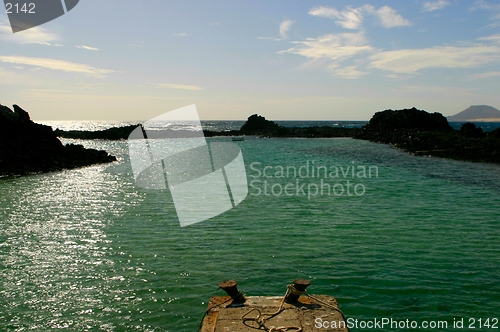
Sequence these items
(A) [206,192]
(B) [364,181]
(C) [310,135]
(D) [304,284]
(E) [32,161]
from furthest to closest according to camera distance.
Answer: (C) [310,135] → (E) [32,161] → (B) [364,181] → (A) [206,192] → (D) [304,284]

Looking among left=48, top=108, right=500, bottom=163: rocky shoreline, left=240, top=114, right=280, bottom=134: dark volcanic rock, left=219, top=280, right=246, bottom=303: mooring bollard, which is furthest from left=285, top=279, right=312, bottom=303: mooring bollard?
left=240, top=114, right=280, bottom=134: dark volcanic rock

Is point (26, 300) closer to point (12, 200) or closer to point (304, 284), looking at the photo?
point (304, 284)

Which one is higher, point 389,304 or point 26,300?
point 26,300

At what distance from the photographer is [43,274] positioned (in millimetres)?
10617

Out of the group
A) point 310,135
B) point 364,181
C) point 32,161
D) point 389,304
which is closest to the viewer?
point 389,304

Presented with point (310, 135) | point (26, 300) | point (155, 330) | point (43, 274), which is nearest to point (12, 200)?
point (43, 274)

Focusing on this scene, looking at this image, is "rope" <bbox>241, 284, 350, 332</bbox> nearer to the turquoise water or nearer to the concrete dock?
the concrete dock

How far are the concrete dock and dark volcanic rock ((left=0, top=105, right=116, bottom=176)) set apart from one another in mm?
32356

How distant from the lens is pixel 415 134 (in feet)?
219

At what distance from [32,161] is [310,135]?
73824mm

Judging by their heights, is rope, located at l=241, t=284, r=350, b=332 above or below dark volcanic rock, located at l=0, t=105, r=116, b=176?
below

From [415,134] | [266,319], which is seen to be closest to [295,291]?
[266,319]

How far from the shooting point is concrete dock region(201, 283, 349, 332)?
611cm

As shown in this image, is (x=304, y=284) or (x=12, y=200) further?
(x=12, y=200)
